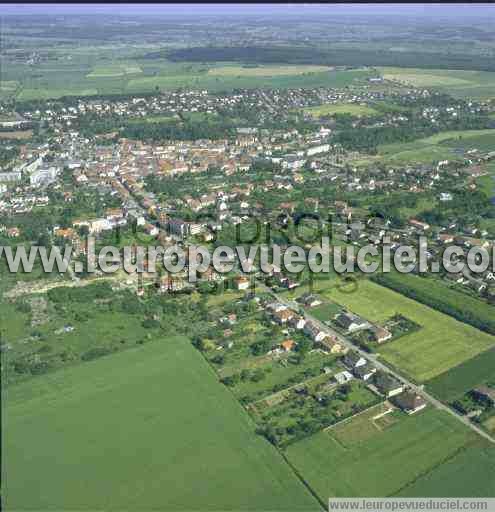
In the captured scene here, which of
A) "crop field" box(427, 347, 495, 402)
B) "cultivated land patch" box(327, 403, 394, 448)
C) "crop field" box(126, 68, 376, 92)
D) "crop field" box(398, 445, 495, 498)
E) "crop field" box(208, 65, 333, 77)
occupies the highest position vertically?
"crop field" box(208, 65, 333, 77)

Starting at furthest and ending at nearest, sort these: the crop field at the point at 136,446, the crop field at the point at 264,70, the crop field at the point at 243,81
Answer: the crop field at the point at 264,70 < the crop field at the point at 243,81 < the crop field at the point at 136,446

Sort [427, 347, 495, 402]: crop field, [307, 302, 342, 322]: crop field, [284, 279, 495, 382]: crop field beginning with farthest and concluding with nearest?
1. [307, 302, 342, 322]: crop field
2. [284, 279, 495, 382]: crop field
3. [427, 347, 495, 402]: crop field

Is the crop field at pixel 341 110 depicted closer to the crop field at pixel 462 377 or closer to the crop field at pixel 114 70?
the crop field at pixel 114 70

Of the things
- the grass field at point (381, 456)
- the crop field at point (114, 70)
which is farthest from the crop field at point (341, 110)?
the grass field at point (381, 456)

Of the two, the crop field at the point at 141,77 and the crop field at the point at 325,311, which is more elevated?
the crop field at the point at 141,77

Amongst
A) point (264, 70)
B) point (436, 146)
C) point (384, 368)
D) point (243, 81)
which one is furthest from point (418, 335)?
point (264, 70)

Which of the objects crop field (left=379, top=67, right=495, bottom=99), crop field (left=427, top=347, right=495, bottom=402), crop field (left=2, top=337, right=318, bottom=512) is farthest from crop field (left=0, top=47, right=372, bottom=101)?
crop field (left=427, top=347, right=495, bottom=402)

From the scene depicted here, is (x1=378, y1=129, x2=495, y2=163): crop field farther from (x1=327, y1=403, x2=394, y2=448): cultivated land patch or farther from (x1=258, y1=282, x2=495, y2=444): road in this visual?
(x1=327, y1=403, x2=394, y2=448): cultivated land patch

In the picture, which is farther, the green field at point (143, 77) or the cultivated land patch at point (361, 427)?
the green field at point (143, 77)
